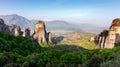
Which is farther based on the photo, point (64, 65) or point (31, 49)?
point (31, 49)

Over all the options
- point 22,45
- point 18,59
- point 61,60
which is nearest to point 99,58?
point 61,60

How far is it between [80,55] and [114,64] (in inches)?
2492

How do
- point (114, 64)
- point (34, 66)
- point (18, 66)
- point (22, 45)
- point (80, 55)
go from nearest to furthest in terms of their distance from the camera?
point (114, 64) → point (18, 66) → point (34, 66) → point (80, 55) → point (22, 45)

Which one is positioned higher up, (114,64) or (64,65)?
(114,64)

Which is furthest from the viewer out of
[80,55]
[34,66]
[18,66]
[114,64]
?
[80,55]

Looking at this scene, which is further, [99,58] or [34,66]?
[34,66]

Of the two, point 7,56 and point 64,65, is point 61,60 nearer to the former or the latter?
point 64,65

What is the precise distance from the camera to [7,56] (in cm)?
12375

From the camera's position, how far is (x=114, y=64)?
6544cm

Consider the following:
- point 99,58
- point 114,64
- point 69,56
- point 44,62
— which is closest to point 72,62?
point 69,56

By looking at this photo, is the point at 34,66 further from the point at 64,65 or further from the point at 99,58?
the point at 99,58

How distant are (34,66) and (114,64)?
5873cm

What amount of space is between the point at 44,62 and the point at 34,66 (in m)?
6.20

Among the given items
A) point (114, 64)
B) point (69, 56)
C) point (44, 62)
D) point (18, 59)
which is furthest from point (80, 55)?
point (114, 64)
